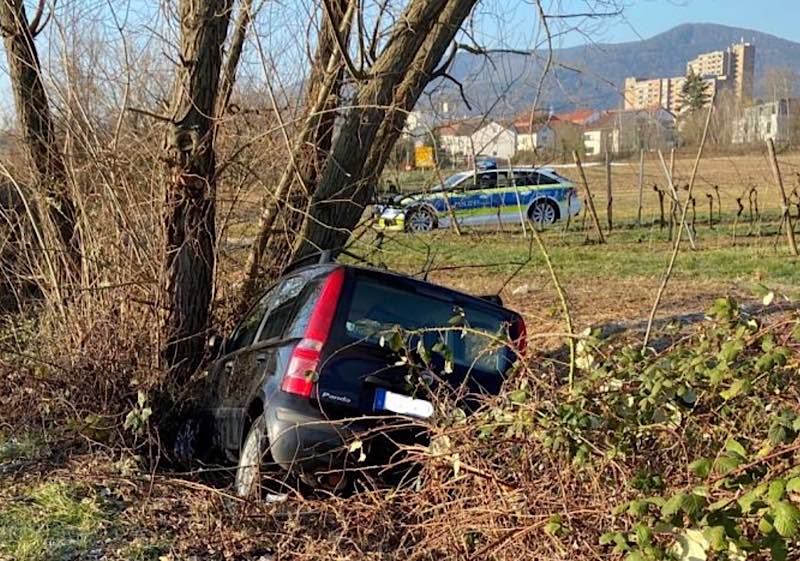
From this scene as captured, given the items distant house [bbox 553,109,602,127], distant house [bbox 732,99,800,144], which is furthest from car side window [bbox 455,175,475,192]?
distant house [bbox 732,99,800,144]

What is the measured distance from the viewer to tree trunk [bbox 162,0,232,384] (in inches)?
294

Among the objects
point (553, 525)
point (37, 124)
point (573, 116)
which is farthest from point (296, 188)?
point (553, 525)

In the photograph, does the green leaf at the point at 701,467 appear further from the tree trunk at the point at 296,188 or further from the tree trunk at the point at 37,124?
the tree trunk at the point at 37,124

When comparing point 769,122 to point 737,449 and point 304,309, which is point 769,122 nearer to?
point 304,309

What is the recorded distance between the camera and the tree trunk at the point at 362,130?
8.27 m

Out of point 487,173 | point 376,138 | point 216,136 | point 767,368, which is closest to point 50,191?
point 216,136

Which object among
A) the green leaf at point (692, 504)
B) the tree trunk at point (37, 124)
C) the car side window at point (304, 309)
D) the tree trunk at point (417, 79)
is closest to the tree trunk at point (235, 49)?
the tree trunk at point (417, 79)

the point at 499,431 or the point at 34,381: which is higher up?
the point at 499,431

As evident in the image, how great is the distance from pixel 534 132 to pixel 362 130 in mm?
1876

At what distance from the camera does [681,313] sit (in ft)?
37.5

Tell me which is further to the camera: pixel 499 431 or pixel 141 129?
pixel 141 129

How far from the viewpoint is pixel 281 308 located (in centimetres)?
608

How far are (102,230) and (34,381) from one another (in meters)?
1.49

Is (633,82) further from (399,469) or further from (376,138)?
(399,469)
